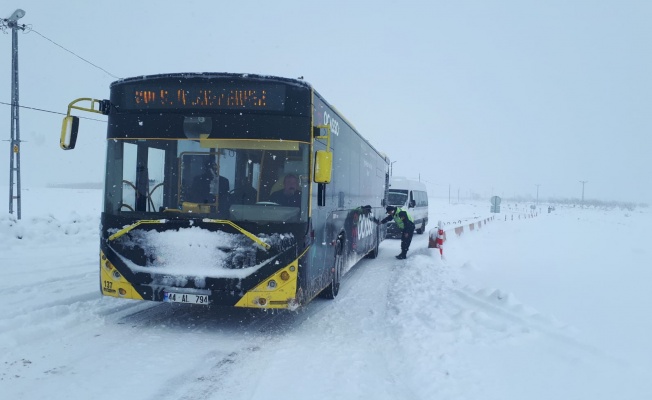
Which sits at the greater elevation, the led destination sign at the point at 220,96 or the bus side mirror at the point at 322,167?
the led destination sign at the point at 220,96

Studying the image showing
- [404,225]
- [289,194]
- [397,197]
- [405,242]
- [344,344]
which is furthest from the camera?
[397,197]

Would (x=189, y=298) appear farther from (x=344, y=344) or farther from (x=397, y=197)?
(x=397, y=197)

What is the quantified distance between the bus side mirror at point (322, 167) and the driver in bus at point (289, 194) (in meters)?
0.32

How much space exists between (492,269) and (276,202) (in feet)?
26.6

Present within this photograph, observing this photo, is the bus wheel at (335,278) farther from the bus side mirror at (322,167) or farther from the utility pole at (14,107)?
the utility pole at (14,107)

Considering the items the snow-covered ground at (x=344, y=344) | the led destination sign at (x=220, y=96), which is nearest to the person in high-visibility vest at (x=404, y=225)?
the snow-covered ground at (x=344, y=344)

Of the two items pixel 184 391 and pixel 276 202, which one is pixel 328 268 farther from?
pixel 184 391

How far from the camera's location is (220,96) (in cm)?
636

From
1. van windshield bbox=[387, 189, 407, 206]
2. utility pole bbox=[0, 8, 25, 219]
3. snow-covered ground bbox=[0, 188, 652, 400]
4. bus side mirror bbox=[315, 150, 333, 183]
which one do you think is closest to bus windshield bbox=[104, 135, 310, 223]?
bus side mirror bbox=[315, 150, 333, 183]

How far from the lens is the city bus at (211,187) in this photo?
20.2 ft

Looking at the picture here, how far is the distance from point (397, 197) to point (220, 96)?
17.9 meters

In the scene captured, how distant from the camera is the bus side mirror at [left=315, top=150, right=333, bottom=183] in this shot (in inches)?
246

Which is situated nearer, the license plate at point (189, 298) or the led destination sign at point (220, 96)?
the license plate at point (189, 298)

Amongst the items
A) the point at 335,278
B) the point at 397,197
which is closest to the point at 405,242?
the point at 335,278
